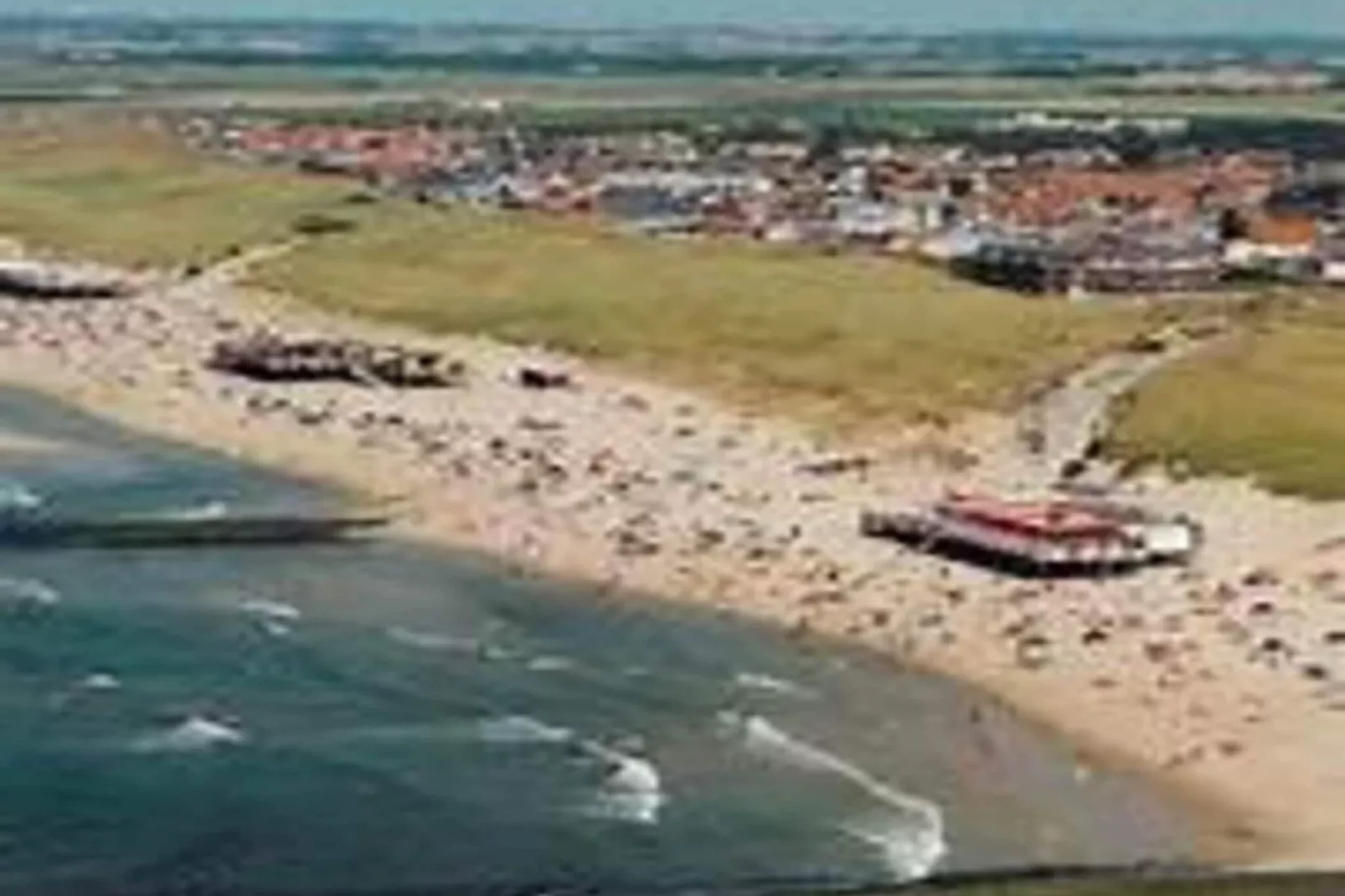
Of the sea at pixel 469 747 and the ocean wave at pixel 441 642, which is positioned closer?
the sea at pixel 469 747

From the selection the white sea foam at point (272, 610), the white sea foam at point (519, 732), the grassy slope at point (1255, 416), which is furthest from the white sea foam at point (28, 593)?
the grassy slope at point (1255, 416)

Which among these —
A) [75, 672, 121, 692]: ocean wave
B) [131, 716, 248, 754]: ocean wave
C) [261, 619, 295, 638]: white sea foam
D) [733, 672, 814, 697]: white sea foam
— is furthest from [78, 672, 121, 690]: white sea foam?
[733, 672, 814, 697]: white sea foam

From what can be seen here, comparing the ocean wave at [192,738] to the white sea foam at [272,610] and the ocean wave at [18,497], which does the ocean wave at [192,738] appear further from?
the ocean wave at [18,497]

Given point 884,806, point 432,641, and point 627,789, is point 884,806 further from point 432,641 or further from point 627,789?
point 432,641

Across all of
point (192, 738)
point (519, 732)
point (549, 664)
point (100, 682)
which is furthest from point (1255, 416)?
point (192, 738)

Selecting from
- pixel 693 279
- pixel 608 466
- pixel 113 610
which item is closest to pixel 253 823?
pixel 113 610

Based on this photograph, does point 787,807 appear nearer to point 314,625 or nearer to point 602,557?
point 314,625

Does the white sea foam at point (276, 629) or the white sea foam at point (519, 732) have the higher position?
the white sea foam at point (519, 732)
